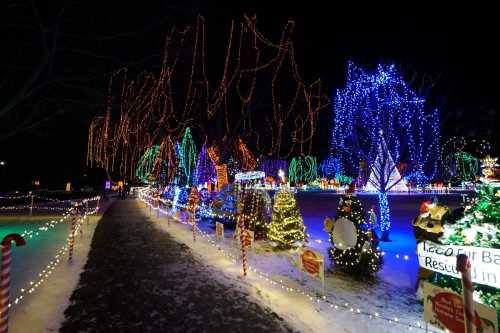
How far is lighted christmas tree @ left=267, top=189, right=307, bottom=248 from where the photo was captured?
1123 centimetres

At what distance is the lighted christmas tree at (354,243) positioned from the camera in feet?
27.0

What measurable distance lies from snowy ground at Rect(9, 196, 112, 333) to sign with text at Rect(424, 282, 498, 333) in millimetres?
5173

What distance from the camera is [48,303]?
20.9 ft

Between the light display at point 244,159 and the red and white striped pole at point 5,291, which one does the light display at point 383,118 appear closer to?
the light display at point 244,159

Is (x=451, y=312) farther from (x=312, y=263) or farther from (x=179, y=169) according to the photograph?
(x=179, y=169)

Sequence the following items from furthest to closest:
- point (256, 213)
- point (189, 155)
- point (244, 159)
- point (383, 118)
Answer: point (189, 155), point (244, 159), point (383, 118), point (256, 213)

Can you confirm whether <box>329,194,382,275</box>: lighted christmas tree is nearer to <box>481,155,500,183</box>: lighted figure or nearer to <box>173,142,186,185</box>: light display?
<box>481,155,500,183</box>: lighted figure

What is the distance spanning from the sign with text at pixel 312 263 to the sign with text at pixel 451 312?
7.76 feet

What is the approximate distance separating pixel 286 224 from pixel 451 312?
292 inches

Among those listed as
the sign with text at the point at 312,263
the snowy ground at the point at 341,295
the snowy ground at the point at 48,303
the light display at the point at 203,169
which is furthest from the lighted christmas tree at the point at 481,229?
the light display at the point at 203,169

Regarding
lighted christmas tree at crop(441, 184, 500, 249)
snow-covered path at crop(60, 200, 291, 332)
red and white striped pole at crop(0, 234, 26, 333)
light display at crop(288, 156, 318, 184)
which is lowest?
snow-covered path at crop(60, 200, 291, 332)

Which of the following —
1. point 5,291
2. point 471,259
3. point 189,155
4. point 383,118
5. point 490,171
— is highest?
point 383,118

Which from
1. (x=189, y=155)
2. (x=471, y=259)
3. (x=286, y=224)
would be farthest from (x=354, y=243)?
(x=189, y=155)

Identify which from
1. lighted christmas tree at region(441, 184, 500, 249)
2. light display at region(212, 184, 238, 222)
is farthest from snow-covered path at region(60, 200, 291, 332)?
light display at region(212, 184, 238, 222)
